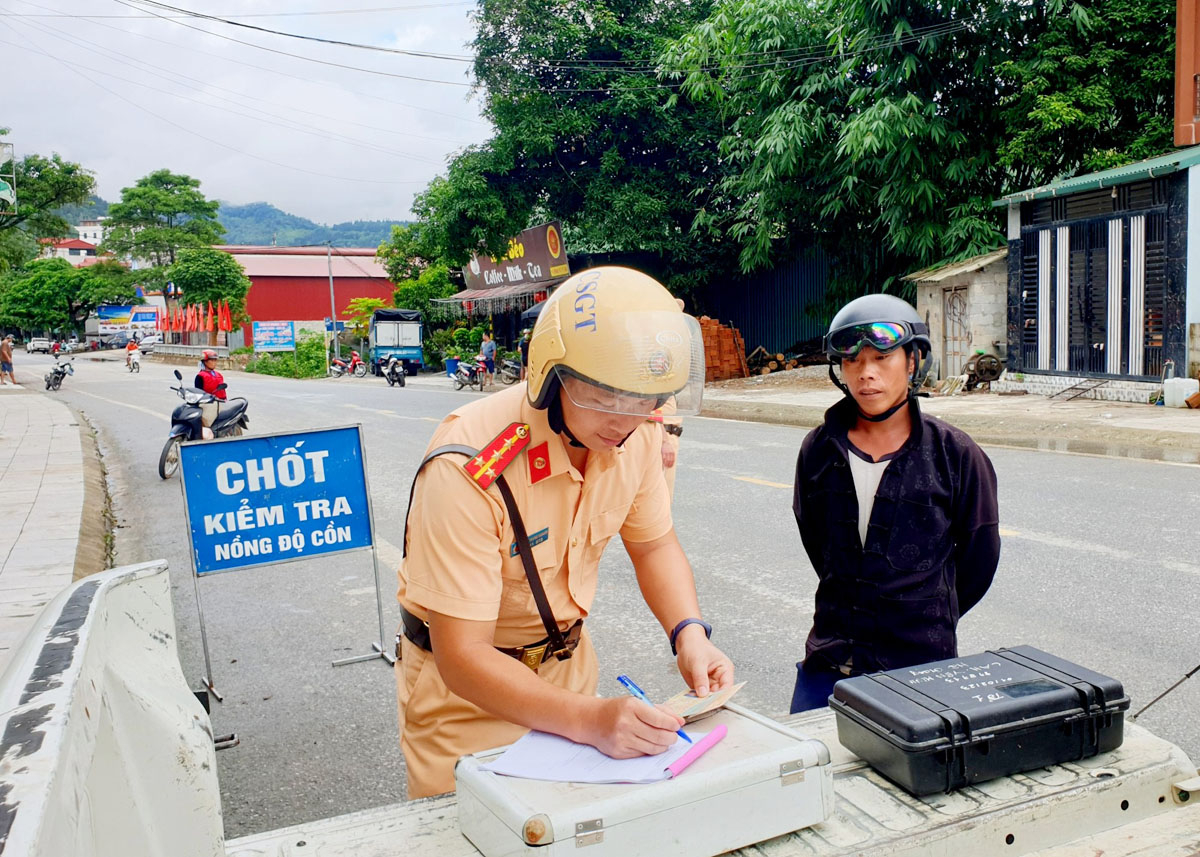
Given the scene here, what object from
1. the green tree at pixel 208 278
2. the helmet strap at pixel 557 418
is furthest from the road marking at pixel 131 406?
the green tree at pixel 208 278

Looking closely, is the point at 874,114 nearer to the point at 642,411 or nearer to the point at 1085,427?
the point at 1085,427

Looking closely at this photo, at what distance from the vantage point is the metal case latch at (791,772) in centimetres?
167

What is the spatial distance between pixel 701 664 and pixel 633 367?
2.22 feet

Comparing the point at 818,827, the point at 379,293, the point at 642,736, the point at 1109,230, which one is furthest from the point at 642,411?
the point at 379,293

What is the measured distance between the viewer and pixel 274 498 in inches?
204

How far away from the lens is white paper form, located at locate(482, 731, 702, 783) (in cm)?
163

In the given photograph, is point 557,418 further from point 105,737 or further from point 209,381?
point 209,381

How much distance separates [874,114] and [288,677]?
17.3 meters

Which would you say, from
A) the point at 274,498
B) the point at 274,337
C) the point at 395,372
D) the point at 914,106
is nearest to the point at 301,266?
the point at 274,337

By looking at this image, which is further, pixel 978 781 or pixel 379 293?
pixel 379 293

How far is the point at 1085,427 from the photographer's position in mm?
13078

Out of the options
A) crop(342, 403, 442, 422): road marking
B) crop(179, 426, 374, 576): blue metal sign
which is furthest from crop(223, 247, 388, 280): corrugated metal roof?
crop(179, 426, 374, 576): blue metal sign

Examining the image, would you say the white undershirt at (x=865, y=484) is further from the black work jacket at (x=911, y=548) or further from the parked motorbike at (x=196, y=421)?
the parked motorbike at (x=196, y=421)

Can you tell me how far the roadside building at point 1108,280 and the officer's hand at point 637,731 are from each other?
15265 millimetres
